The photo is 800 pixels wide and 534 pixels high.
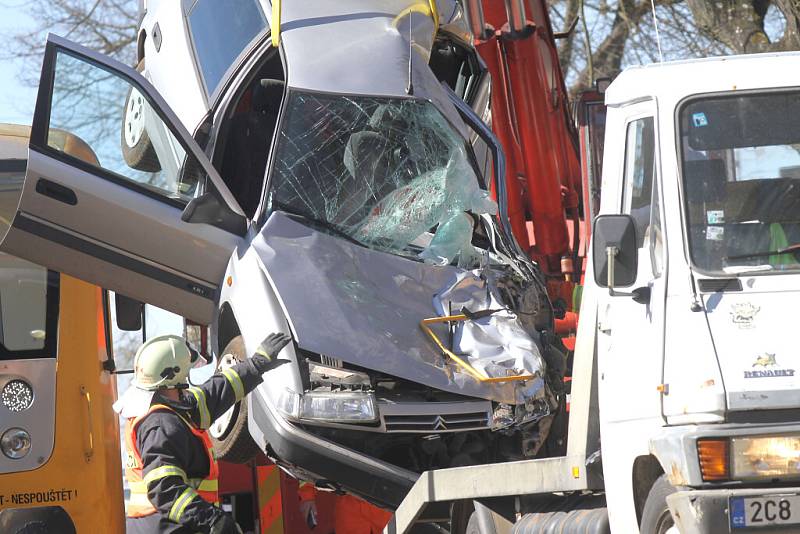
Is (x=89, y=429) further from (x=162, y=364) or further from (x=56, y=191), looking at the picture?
(x=162, y=364)

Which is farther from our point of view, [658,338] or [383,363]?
[383,363]

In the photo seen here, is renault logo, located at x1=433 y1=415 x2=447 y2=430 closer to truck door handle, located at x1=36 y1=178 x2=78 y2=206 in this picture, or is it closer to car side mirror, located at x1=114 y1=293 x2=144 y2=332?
car side mirror, located at x1=114 y1=293 x2=144 y2=332

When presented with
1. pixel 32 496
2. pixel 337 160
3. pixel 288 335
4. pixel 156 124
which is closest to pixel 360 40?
pixel 337 160

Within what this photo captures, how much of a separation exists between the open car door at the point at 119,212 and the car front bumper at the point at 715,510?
343cm

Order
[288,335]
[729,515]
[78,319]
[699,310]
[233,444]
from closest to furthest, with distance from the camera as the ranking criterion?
[729,515], [699,310], [288,335], [233,444], [78,319]

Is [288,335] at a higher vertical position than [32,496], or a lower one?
higher

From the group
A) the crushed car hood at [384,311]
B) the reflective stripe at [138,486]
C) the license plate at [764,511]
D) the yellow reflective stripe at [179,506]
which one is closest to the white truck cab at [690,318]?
the license plate at [764,511]

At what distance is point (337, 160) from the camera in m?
7.24

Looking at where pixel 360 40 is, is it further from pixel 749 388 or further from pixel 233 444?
pixel 749 388

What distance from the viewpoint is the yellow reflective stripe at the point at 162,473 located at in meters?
5.25

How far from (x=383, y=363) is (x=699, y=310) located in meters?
2.21

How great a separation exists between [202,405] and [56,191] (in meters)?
1.57

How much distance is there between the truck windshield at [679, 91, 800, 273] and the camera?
13.9 ft

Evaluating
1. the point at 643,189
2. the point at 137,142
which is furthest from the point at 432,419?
the point at 137,142
